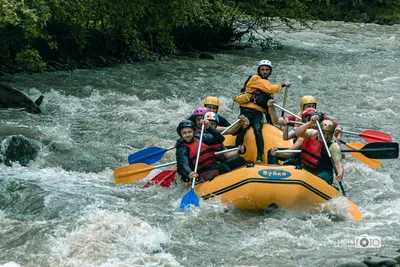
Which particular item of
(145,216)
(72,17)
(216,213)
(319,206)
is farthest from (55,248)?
(72,17)

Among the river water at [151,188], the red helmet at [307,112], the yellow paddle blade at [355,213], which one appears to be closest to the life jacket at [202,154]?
the river water at [151,188]

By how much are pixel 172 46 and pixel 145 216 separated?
964cm

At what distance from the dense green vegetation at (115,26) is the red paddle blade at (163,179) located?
10.5ft

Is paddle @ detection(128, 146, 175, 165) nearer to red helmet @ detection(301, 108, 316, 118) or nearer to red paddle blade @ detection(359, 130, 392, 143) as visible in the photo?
red helmet @ detection(301, 108, 316, 118)

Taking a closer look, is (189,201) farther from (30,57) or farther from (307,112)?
(30,57)

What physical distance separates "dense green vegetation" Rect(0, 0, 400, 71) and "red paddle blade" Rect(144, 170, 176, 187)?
126 inches

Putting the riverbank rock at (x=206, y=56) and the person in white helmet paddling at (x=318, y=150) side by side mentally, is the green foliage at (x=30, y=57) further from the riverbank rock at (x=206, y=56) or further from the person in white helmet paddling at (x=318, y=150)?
the riverbank rock at (x=206, y=56)

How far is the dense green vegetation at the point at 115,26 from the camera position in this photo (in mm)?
12594

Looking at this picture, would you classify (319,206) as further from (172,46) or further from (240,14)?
(240,14)

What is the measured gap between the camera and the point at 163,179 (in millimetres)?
8797

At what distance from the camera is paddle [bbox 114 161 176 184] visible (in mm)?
8484

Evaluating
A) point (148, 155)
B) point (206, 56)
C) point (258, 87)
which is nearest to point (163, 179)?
point (148, 155)

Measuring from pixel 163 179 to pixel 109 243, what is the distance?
2.41 meters

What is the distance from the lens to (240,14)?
62.6 ft
